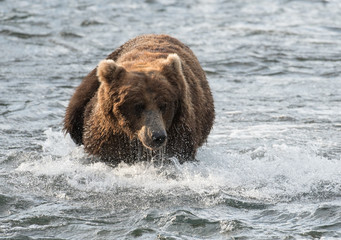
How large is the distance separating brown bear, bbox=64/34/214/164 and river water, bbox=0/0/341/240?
0.85 ft

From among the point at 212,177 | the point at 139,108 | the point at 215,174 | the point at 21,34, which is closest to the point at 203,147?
the point at 215,174

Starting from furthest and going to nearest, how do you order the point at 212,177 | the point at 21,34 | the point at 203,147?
the point at 21,34 → the point at 203,147 → the point at 212,177

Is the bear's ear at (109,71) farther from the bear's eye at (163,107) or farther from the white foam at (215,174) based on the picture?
the white foam at (215,174)

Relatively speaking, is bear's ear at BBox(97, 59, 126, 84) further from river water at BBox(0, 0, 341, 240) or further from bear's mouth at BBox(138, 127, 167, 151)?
river water at BBox(0, 0, 341, 240)

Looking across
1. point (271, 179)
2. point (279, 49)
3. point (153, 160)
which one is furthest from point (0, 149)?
point (279, 49)

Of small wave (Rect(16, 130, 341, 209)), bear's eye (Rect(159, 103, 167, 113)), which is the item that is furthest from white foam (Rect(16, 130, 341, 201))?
bear's eye (Rect(159, 103, 167, 113))

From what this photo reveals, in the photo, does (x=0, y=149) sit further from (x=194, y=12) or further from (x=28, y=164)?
(x=194, y=12)

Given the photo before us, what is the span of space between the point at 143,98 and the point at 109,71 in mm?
434

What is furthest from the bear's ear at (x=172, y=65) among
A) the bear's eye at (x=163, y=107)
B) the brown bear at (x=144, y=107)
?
the bear's eye at (x=163, y=107)

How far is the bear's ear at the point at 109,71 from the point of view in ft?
22.2

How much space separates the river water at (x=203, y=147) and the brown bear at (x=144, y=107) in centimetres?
26

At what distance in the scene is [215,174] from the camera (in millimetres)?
7574

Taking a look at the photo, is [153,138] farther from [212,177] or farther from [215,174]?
[215,174]

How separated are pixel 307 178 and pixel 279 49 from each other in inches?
315
